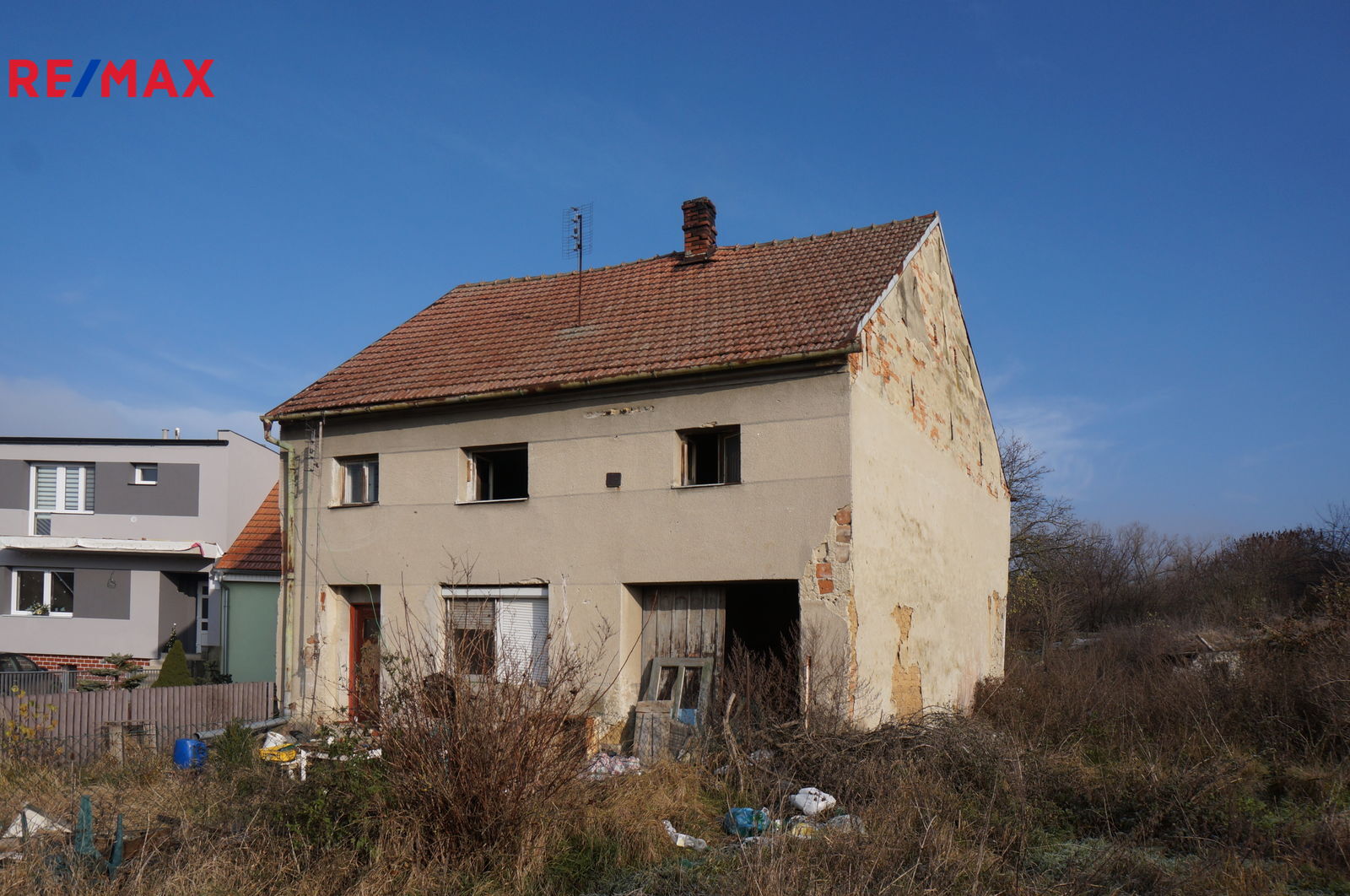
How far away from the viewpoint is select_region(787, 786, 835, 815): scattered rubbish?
28.3 feet

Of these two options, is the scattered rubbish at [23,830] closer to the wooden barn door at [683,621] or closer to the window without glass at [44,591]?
the wooden barn door at [683,621]

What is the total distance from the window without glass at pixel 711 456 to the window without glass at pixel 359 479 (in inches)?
190

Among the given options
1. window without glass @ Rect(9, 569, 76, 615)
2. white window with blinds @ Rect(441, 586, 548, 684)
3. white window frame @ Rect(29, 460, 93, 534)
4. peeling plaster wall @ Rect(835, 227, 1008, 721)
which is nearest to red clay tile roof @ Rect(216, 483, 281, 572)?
window without glass @ Rect(9, 569, 76, 615)

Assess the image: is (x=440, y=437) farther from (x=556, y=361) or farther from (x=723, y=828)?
(x=723, y=828)

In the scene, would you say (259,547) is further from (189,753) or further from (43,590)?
(189,753)

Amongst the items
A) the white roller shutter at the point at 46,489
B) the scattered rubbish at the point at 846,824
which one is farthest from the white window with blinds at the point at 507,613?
the white roller shutter at the point at 46,489

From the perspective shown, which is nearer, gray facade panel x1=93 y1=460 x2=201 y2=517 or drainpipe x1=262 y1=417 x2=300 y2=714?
drainpipe x1=262 y1=417 x2=300 y2=714

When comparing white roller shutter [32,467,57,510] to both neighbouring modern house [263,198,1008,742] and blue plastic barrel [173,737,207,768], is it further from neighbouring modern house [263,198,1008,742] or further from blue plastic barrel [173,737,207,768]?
blue plastic barrel [173,737,207,768]

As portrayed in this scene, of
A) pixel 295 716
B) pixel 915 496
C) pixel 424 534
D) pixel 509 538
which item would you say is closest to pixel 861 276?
pixel 915 496

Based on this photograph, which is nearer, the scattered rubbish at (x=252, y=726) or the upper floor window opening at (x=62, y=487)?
the scattered rubbish at (x=252, y=726)

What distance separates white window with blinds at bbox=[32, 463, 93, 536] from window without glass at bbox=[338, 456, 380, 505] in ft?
48.9

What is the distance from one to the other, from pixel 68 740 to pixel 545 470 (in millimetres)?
6333

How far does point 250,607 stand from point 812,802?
15081mm

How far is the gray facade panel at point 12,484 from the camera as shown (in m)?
25.7
